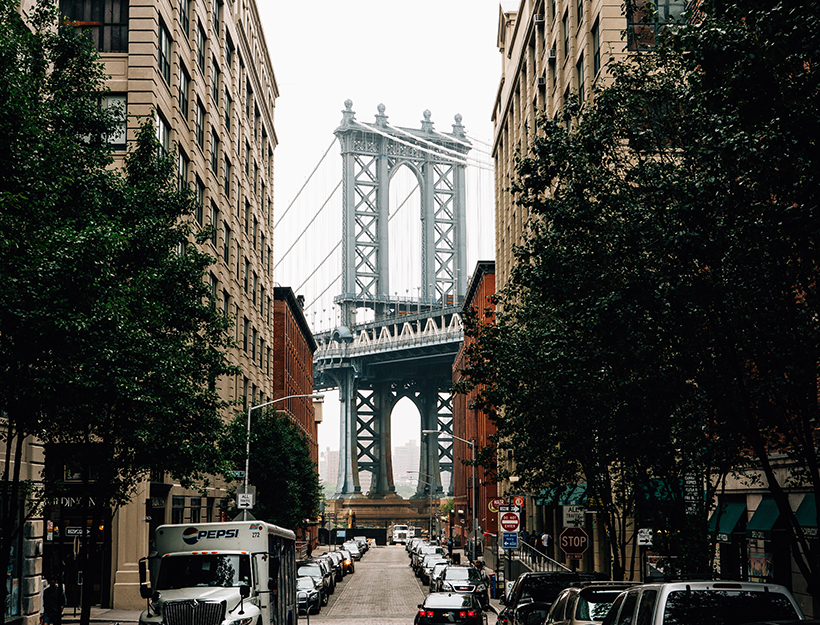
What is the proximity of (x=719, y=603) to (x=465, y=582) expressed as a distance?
2856cm

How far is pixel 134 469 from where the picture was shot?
2225 cm

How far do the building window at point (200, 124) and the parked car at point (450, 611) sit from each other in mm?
25111

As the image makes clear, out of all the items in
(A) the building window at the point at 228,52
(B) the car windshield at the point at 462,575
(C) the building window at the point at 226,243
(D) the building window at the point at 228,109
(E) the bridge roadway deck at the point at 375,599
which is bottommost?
(E) the bridge roadway deck at the point at 375,599

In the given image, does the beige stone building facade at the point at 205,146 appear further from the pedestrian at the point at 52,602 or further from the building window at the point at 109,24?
the pedestrian at the point at 52,602

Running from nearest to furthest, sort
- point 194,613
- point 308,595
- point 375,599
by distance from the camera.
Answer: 1. point 194,613
2. point 308,595
3. point 375,599

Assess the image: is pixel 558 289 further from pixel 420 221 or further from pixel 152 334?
pixel 420 221

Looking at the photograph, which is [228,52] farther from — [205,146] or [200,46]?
[205,146]

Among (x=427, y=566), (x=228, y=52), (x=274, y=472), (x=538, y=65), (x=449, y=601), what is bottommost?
(x=427, y=566)

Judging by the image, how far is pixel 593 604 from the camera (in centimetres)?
1544

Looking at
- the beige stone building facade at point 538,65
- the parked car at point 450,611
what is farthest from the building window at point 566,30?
the parked car at point 450,611

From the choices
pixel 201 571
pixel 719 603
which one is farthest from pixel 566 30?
pixel 719 603

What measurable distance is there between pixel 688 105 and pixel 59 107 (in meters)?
10.9

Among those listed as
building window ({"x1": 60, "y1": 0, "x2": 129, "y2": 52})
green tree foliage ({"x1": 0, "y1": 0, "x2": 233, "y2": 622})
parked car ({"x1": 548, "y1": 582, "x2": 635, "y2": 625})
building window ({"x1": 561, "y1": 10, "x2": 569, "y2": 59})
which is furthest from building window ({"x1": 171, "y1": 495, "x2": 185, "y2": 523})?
parked car ({"x1": 548, "y1": 582, "x2": 635, "y2": 625})

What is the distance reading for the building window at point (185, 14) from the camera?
43.5m
